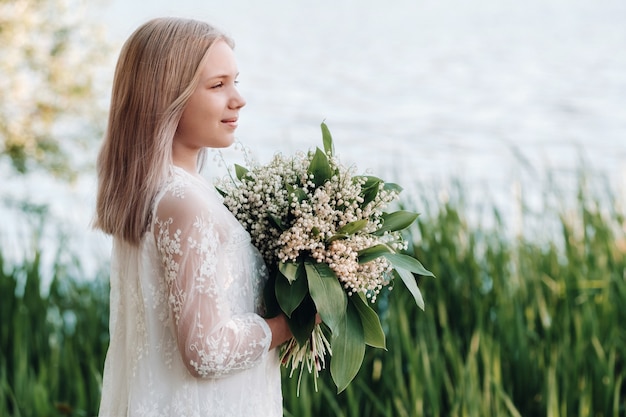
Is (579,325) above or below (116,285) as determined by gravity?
below

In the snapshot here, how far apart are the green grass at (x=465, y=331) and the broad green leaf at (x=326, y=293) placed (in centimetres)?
119

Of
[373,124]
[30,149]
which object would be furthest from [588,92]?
[30,149]

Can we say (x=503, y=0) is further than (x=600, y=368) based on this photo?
Yes

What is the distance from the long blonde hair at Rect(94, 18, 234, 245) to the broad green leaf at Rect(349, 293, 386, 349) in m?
0.50

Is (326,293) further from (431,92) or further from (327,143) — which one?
(431,92)

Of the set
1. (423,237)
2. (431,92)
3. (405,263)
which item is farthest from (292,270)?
(431,92)

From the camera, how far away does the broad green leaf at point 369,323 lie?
6.65 feet

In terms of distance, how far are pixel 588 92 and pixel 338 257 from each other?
13.7 meters

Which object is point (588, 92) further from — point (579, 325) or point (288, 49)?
point (579, 325)

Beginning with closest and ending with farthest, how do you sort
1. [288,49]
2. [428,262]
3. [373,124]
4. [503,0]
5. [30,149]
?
[428,262]
[30,149]
[373,124]
[288,49]
[503,0]

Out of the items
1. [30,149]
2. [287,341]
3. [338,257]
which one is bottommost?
[30,149]

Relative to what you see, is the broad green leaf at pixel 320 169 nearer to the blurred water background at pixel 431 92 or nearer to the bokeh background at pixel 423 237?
the bokeh background at pixel 423 237

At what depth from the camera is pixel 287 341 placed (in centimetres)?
213

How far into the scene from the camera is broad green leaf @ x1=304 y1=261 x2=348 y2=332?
1.91 meters
